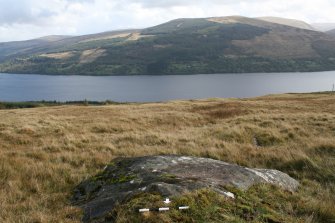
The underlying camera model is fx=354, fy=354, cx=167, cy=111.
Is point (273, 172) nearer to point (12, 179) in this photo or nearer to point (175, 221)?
point (175, 221)

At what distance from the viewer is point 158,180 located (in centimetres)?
649

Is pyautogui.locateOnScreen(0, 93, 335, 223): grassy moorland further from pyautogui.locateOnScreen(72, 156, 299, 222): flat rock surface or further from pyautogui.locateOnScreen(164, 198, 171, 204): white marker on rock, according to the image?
pyautogui.locateOnScreen(72, 156, 299, 222): flat rock surface

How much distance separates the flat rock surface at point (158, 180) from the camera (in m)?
5.96

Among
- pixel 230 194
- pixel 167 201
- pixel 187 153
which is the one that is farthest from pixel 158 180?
pixel 187 153

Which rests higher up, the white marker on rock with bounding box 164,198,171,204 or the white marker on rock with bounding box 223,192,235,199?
the white marker on rock with bounding box 164,198,171,204

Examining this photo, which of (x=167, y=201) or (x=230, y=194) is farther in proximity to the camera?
(x=230, y=194)

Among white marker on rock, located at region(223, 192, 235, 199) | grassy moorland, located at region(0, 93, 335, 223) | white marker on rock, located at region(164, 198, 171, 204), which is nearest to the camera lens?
white marker on rock, located at region(164, 198, 171, 204)

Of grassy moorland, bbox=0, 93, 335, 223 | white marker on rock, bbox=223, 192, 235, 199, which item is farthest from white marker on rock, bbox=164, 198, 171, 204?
white marker on rock, bbox=223, 192, 235, 199

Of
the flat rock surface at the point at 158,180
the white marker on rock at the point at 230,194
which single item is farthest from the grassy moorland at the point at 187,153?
the flat rock surface at the point at 158,180

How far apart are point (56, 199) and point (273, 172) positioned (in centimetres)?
492

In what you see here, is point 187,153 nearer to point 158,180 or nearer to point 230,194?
point 158,180

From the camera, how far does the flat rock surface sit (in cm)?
596

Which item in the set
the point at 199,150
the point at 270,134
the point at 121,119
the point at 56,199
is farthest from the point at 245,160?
the point at 121,119

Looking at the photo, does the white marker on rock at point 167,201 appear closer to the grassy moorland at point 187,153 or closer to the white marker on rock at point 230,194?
the grassy moorland at point 187,153
